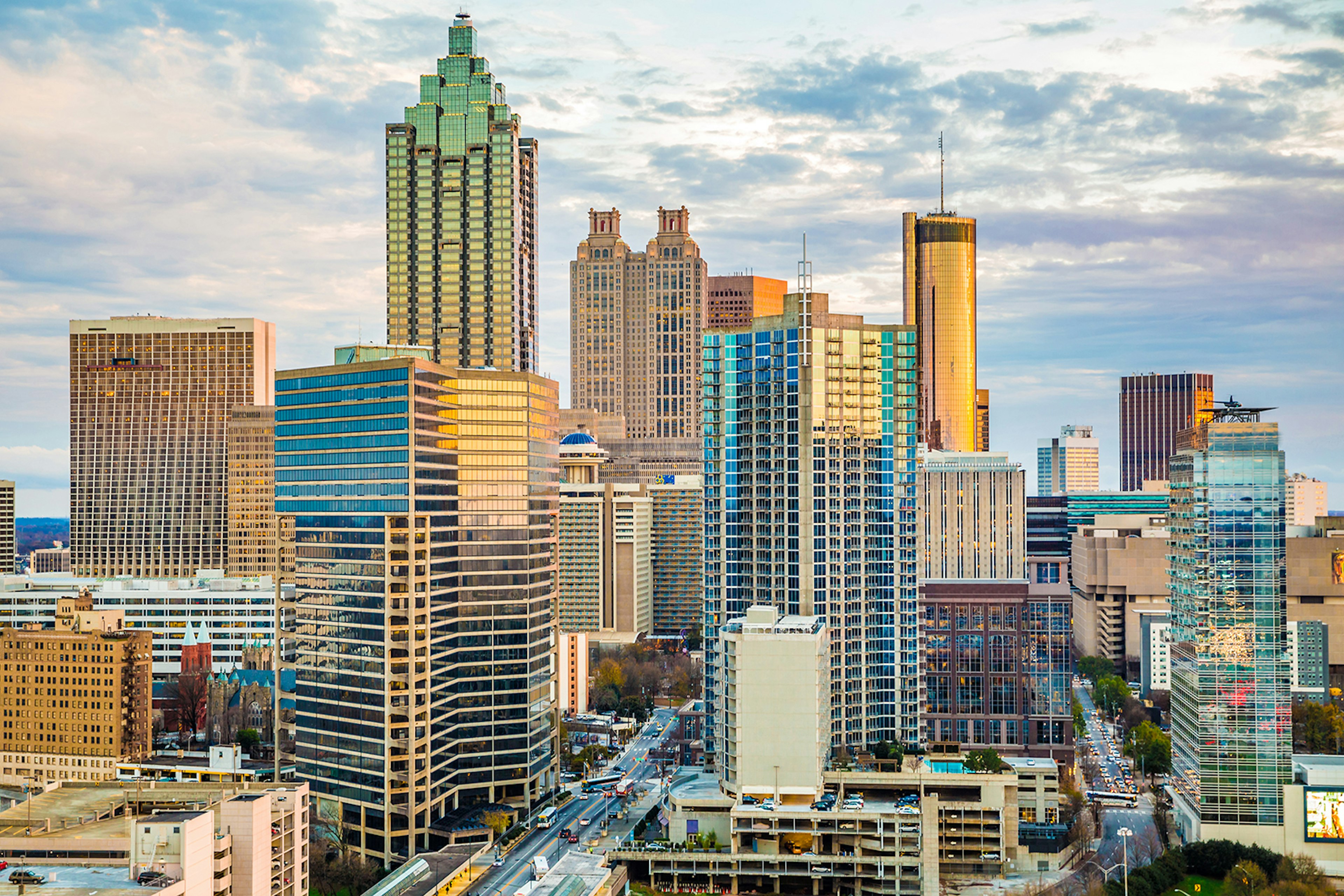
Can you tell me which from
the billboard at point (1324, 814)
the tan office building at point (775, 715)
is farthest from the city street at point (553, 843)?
the billboard at point (1324, 814)

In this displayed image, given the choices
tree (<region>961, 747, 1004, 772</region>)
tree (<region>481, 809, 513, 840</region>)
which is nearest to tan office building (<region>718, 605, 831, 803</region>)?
tree (<region>961, 747, 1004, 772</region>)

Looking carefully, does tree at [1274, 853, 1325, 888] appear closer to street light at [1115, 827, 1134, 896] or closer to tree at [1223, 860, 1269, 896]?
tree at [1223, 860, 1269, 896]

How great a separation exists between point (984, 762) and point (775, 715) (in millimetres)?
31432

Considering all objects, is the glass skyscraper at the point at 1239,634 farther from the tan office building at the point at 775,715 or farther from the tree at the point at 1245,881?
the tan office building at the point at 775,715

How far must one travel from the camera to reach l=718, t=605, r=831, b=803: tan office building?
16888 cm

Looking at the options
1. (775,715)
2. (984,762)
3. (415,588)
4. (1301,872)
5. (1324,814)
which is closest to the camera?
(1301,872)

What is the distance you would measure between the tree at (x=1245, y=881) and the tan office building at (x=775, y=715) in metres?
47.5

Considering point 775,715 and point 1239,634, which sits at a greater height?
point 1239,634

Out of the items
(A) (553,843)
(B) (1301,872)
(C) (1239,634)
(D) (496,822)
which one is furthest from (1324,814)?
(D) (496,822)

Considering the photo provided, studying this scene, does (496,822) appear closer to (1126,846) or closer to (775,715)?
(775,715)

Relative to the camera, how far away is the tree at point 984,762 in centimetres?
17862

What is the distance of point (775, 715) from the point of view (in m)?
170

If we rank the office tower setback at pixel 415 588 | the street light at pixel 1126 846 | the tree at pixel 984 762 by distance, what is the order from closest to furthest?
the street light at pixel 1126 846 < the office tower setback at pixel 415 588 < the tree at pixel 984 762

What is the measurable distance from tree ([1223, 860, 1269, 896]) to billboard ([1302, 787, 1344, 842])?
39.1ft
